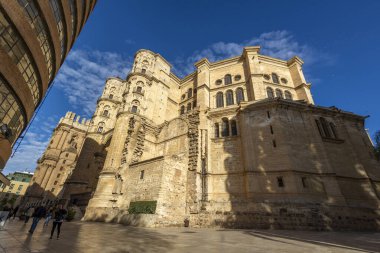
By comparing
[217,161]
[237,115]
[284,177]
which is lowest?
[284,177]

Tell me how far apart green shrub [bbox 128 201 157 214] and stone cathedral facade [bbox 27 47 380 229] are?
0.12 meters

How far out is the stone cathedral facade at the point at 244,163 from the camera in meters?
15.3

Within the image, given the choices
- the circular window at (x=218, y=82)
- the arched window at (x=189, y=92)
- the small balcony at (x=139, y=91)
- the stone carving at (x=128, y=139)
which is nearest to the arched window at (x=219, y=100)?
the circular window at (x=218, y=82)

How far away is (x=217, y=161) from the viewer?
20.0 m

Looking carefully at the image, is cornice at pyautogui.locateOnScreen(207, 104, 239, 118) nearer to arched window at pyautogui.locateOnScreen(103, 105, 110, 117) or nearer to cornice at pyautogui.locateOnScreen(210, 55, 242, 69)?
cornice at pyautogui.locateOnScreen(210, 55, 242, 69)

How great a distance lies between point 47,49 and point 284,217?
Result: 23.5 metres

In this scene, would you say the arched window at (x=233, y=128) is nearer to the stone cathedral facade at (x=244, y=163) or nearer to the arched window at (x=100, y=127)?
the stone cathedral facade at (x=244, y=163)

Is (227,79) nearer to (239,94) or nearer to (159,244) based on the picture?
(239,94)

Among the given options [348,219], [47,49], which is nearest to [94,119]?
[47,49]

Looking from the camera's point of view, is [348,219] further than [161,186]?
No

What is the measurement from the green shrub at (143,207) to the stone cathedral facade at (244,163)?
124mm

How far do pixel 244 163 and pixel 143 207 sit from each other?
10.6 meters

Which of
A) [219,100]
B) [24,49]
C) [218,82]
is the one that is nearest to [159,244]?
[24,49]

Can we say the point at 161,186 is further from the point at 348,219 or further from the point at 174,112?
the point at 174,112
